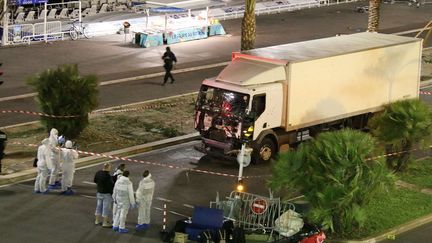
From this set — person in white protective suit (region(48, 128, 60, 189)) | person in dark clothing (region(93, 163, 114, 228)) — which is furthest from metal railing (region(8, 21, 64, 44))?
person in dark clothing (region(93, 163, 114, 228))

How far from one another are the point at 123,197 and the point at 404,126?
25.2 feet

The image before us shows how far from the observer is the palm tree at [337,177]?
17734 mm

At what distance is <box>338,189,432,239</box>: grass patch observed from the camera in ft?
61.6

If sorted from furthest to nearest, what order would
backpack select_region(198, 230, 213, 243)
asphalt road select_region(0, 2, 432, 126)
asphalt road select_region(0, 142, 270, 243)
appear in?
1. asphalt road select_region(0, 2, 432, 126)
2. asphalt road select_region(0, 142, 270, 243)
3. backpack select_region(198, 230, 213, 243)

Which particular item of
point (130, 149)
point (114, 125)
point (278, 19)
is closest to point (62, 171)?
point (130, 149)

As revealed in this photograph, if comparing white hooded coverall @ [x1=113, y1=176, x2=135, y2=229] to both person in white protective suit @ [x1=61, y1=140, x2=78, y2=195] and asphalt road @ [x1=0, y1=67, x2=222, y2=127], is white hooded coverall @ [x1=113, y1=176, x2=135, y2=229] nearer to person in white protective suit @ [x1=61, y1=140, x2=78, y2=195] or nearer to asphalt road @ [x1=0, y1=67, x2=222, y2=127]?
person in white protective suit @ [x1=61, y1=140, x2=78, y2=195]

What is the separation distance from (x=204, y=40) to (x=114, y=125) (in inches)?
683

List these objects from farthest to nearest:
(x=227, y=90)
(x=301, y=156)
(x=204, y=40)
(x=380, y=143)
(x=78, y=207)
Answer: (x=204, y=40)
(x=227, y=90)
(x=380, y=143)
(x=78, y=207)
(x=301, y=156)

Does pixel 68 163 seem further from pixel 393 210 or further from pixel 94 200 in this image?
pixel 393 210

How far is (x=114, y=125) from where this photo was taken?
27.5 metres

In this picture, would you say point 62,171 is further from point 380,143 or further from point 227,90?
point 380,143

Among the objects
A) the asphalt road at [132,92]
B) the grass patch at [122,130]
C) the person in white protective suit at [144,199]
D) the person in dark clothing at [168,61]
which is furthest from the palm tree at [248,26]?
the person in white protective suit at [144,199]

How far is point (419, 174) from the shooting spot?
22984mm

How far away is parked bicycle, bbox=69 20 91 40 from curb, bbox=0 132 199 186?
58.4ft
